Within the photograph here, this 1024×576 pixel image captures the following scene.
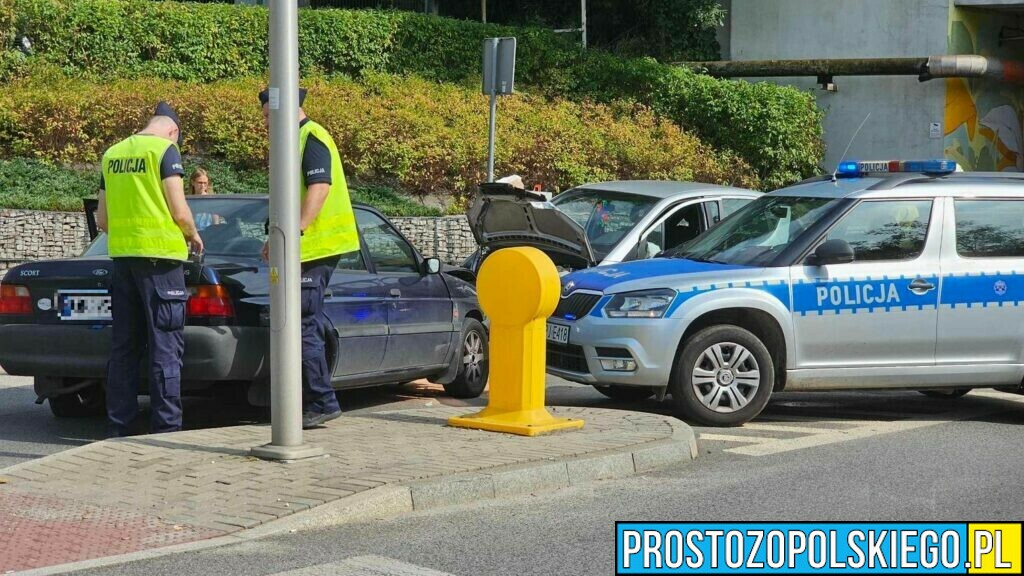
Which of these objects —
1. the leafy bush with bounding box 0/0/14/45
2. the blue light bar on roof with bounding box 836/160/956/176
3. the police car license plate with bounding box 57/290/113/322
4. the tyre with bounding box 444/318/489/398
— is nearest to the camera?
the police car license plate with bounding box 57/290/113/322

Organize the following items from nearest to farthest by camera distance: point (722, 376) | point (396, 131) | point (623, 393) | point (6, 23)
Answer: point (722, 376)
point (623, 393)
point (6, 23)
point (396, 131)

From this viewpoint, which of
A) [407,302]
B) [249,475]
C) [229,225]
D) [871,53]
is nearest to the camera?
[249,475]

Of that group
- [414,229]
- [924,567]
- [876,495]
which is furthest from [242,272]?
[414,229]

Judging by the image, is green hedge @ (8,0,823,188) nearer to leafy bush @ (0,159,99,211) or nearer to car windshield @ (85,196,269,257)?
leafy bush @ (0,159,99,211)

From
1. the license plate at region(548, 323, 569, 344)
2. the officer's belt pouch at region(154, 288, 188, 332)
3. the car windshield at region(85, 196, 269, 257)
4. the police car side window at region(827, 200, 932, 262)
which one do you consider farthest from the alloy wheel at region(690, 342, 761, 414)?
the officer's belt pouch at region(154, 288, 188, 332)

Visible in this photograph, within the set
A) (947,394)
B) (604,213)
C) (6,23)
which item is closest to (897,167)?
(947,394)

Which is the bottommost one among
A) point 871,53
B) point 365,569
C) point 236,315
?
point 365,569

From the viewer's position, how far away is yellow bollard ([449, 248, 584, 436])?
329 inches

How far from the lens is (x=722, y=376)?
944 cm

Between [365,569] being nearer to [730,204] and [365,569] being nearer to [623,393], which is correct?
[623,393]

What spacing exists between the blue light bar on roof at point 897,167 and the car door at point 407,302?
318cm

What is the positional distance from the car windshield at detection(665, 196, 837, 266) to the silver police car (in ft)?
0.05

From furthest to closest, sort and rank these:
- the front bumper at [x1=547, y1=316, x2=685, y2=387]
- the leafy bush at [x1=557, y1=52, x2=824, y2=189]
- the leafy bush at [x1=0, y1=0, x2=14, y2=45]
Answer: the leafy bush at [x1=557, y1=52, x2=824, y2=189] → the leafy bush at [x1=0, y1=0, x2=14, y2=45] → the front bumper at [x1=547, y1=316, x2=685, y2=387]

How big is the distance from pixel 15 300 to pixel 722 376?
4.66 meters
